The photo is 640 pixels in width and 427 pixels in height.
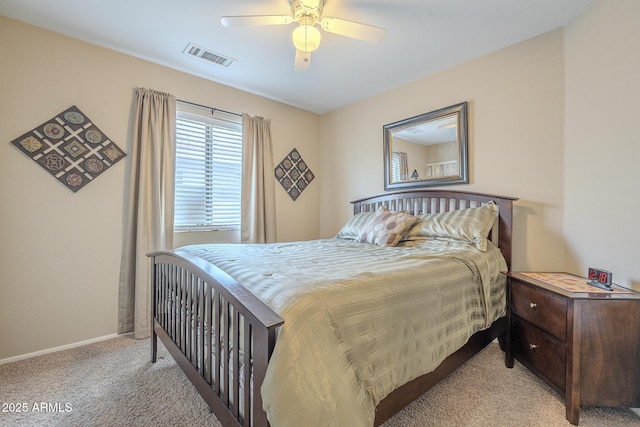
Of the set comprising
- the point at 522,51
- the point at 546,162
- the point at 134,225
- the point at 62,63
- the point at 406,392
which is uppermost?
the point at 522,51

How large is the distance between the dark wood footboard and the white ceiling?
5.94ft

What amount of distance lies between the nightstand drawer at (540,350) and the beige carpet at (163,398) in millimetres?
157

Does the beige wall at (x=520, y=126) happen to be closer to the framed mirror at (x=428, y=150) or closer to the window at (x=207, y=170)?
the framed mirror at (x=428, y=150)

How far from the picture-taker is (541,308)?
5.40 ft

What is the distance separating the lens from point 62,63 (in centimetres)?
222

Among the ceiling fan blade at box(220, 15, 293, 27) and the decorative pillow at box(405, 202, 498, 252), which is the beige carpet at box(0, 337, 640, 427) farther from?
the ceiling fan blade at box(220, 15, 293, 27)

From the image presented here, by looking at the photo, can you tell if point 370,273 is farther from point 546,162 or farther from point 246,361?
point 546,162

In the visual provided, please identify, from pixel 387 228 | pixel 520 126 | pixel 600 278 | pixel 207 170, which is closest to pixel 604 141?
pixel 520 126

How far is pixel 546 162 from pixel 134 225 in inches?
143

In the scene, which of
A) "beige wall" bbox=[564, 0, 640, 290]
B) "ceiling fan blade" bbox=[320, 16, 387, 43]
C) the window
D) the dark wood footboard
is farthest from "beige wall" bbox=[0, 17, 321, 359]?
"beige wall" bbox=[564, 0, 640, 290]

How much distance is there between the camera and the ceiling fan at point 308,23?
5.62 ft

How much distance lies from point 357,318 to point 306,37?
1782 millimetres

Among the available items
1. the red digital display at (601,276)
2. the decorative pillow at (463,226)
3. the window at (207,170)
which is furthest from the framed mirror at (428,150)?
the window at (207,170)

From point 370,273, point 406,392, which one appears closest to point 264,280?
point 370,273
